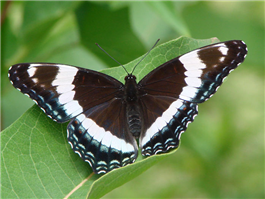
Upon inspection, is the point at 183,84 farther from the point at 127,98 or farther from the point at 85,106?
the point at 85,106

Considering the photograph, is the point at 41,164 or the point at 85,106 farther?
the point at 85,106

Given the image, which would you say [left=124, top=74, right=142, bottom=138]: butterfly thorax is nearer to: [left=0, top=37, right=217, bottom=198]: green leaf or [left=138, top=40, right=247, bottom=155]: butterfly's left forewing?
[left=138, top=40, right=247, bottom=155]: butterfly's left forewing

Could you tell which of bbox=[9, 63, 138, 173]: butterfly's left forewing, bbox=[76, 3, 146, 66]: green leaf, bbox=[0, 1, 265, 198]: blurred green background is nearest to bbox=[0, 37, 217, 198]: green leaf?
bbox=[9, 63, 138, 173]: butterfly's left forewing

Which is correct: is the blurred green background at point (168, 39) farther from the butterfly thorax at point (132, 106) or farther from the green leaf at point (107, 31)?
the butterfly thorax at point (132, 106)

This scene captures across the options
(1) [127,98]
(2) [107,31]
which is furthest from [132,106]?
(2) [107,31]

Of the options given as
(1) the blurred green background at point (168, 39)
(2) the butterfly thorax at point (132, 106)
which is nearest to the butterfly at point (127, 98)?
(2) the butterfly thorax at point (132, 106)

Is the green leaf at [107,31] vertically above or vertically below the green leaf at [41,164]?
above
